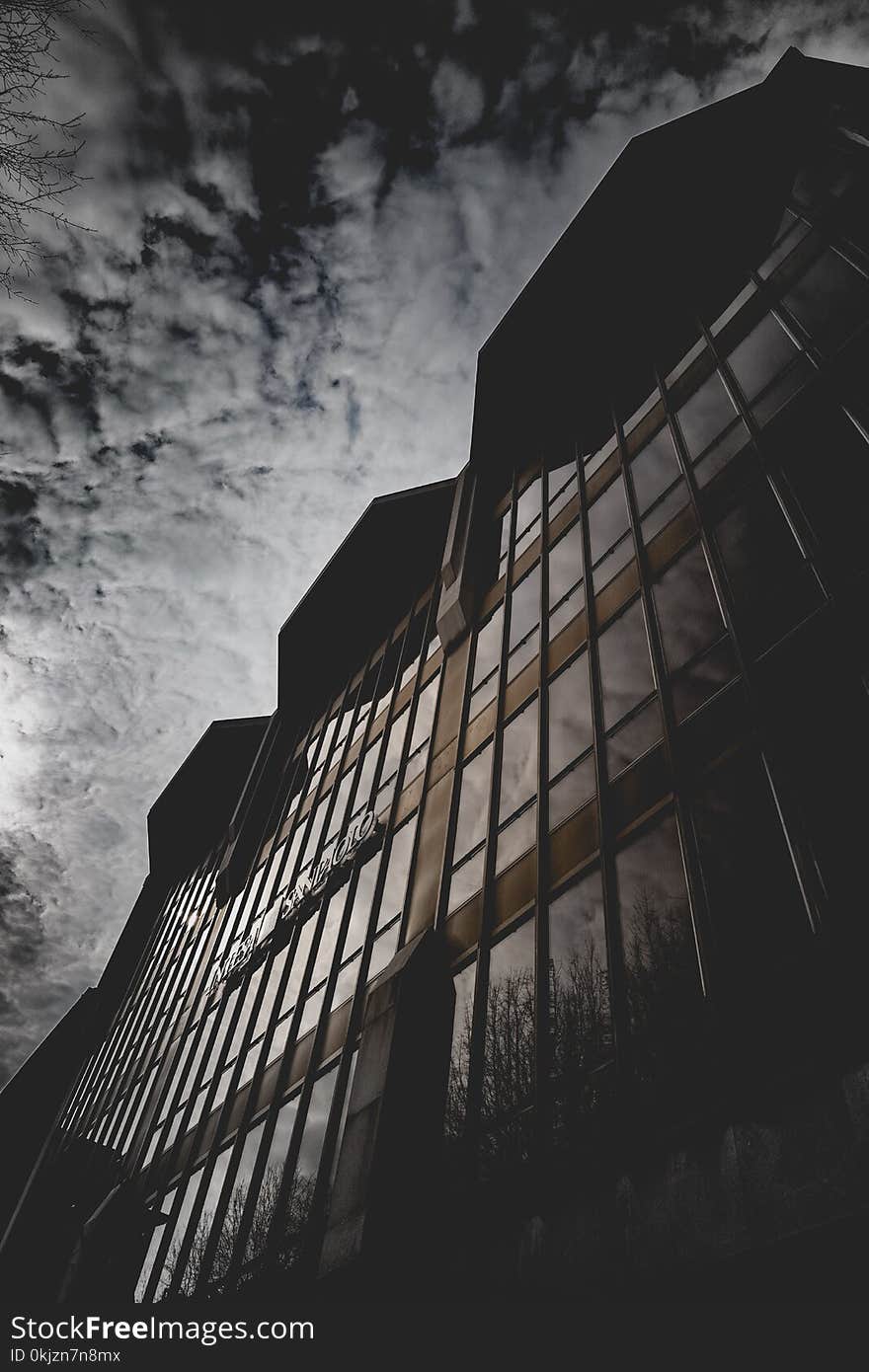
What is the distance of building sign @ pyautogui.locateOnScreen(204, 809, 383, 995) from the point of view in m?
17.0

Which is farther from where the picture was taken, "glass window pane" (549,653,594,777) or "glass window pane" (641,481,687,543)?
"glass window pane" (641,481,687,543)

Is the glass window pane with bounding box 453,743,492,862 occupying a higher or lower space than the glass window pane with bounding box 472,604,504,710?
lower

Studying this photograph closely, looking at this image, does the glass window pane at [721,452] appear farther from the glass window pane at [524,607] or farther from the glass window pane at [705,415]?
the glass window pane at [524,607]

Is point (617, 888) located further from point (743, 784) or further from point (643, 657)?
point (643, 657)

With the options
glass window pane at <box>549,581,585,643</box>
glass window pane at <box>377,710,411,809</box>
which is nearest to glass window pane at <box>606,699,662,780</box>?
glass window pane at <box>549,581,585,643</box>

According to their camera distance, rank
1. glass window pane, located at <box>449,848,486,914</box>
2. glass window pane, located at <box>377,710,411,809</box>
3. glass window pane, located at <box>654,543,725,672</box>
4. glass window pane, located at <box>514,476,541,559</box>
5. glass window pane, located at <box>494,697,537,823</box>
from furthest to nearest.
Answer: glass window pane, located at <box>377,710,411,809</box> < glass window pane, located at <box>514,476,541,559</box> < glass window pane, located at <box>494,697,537,823</box> < glass window pane, located at <box>449,848,486,914</box> < glass window pane, located at <box>654,543,725,672</box>

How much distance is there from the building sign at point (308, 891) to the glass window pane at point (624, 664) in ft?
23.3

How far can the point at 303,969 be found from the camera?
16469 millimetres

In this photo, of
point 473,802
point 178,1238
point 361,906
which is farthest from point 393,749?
point 178,1238

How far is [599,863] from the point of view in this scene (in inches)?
385

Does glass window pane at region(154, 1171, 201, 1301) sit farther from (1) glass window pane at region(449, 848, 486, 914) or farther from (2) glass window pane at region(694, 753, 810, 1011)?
(2) glass window pane at region(694, 753, 810, 1011)

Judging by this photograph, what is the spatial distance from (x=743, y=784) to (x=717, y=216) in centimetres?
1467

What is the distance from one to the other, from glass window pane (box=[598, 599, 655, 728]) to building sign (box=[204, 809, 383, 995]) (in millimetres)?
7115

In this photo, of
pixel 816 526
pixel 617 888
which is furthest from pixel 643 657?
pixel 617 888
